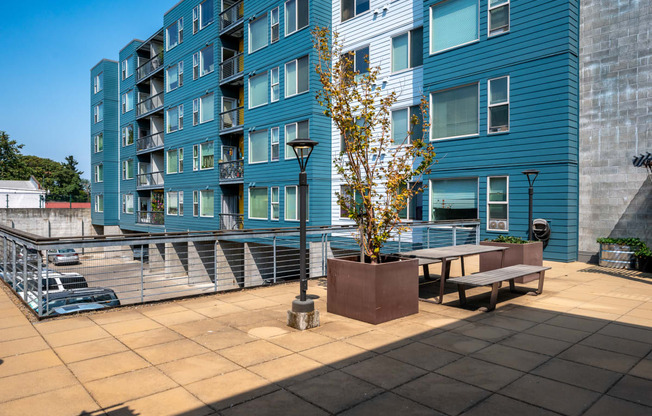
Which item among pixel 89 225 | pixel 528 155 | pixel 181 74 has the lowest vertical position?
pixel 89 225

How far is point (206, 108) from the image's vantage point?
26109mm

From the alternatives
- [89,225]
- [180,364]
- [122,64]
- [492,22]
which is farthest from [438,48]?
[89,225]

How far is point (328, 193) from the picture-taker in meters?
19.6

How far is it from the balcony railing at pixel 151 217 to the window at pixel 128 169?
3.81 m

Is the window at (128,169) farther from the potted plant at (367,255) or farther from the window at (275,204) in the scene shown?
the potted plant at (367,255)

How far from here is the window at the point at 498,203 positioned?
1328cm

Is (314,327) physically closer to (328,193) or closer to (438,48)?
(438,48)

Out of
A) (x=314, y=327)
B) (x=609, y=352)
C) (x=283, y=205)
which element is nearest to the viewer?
(x=609, y=352)

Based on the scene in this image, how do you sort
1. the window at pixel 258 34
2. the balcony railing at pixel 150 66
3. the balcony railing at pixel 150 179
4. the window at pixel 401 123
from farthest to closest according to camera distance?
the balcony railing at pixel 150 179, the balcony railing at pixel 150 66, the window at pixel 258 34, the window at pixel 401 123

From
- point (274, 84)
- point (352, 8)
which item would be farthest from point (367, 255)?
point (274, 84)

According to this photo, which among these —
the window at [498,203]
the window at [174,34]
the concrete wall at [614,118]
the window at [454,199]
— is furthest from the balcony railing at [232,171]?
the concrete wall at [614,118]

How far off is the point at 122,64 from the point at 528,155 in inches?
1382

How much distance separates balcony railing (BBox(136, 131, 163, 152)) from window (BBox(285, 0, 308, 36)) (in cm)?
1555

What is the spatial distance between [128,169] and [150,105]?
21.6ft
